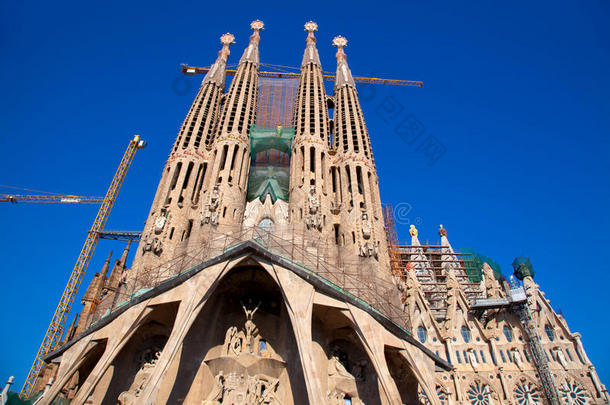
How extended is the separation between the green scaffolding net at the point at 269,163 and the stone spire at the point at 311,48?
10.0 m

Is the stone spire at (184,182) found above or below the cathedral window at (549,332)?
above

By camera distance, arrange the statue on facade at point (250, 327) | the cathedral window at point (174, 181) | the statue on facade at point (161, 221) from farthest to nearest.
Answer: the cathedral window at point (174, 181), the statue on facade at point (161, 221), the statue on facade at point (250, 327)

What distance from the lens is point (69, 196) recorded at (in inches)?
1849

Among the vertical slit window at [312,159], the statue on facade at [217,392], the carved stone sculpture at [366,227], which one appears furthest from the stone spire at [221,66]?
the statue on facade at [217,392]

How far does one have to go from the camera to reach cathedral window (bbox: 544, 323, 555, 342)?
2705 cm

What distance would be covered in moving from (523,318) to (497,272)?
8676 millimetres

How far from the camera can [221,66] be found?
123ft

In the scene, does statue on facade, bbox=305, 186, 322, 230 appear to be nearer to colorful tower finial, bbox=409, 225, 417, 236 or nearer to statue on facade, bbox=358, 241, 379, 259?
statue on facade, bbox=358, 241, 379, 259

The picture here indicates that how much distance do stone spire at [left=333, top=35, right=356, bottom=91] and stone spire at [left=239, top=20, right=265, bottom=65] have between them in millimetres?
8148

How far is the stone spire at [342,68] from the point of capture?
3609cm

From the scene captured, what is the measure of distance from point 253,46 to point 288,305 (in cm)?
3021

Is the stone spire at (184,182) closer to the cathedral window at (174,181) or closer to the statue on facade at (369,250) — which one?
the cathedral window at (174,181)

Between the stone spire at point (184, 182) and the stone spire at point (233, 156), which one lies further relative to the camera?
the stone spire at point (233, 156)

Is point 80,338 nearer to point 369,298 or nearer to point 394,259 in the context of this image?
point 369,298
